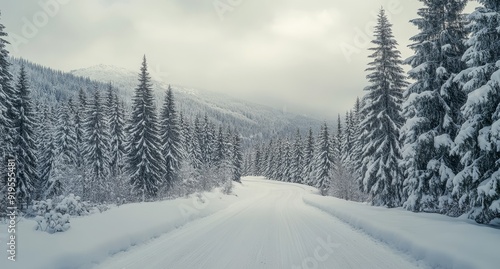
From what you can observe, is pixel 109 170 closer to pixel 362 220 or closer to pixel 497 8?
pixel 362 220

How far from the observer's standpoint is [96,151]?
129 ft

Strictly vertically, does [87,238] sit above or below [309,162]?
below

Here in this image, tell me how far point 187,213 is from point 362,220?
27.2 feet

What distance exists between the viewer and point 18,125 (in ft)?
94.2

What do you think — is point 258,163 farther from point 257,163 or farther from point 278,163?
point 278,163

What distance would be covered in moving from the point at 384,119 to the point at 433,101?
7.71 meters

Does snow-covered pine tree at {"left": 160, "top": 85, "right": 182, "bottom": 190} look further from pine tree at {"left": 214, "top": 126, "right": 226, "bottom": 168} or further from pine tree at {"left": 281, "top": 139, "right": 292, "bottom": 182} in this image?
pine tree at {"left": 281, "top": 139, "right": 292, "bottom": 182}

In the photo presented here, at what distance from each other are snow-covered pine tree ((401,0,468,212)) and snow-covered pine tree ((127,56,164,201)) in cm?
2552

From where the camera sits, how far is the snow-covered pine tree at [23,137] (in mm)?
28469

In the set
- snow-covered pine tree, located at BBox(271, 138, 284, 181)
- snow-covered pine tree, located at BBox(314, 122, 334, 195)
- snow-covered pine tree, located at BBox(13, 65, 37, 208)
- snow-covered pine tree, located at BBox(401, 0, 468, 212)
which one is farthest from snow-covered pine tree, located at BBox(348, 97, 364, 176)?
snow-covered pine tree, located at BBox(271, 138, 284, 181)

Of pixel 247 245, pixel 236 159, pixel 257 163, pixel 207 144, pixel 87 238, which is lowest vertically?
pixel 247 245

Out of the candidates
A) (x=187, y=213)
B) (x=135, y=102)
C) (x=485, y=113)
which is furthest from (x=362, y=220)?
(x=135, y=102)

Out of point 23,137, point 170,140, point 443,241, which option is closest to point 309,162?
point 170,140

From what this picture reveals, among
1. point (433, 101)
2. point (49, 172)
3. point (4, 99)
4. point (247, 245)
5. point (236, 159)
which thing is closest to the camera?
point (247, 245)
